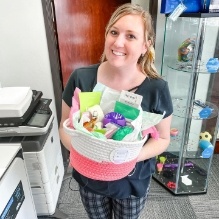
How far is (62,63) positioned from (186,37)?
105 cm

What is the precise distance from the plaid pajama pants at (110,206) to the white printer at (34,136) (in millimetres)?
504

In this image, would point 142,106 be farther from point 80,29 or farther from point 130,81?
point 80,29

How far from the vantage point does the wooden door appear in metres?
1.89

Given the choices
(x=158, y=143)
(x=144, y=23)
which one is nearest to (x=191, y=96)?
(x=158, y=143)

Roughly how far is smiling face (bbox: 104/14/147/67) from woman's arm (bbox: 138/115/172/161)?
0.30 meters

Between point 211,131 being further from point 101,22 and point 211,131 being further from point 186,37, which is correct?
point 101,22

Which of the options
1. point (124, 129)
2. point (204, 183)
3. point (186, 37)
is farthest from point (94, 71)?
point (204, 183)

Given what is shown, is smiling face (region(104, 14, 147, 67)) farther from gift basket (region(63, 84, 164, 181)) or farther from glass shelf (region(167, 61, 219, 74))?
glass shelf (region(167, 61, 219, 74))

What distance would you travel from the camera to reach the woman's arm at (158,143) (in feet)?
2.88

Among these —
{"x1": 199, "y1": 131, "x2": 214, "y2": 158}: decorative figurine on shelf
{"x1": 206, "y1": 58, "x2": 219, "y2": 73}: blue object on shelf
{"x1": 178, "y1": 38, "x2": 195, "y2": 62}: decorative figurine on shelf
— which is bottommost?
{"x1": 199, "y1": 131, "x2": 214, "y2": 158}: decorative figurine on shelf

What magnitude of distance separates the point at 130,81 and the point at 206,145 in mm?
1198

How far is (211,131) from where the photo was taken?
186 centimetres

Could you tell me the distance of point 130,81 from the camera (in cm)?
88

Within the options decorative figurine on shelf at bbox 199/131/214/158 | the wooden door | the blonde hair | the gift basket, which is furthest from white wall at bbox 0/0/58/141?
decorative figurine on shelf at bbox 199/131/214/158
